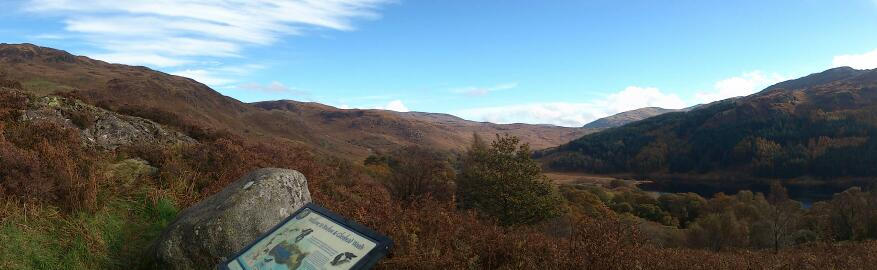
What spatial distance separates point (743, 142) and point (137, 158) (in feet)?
669

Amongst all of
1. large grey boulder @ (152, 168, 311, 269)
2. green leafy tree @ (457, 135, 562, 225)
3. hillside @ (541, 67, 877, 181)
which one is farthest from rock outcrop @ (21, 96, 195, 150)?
hillside @ (541, 67, 877, 181)

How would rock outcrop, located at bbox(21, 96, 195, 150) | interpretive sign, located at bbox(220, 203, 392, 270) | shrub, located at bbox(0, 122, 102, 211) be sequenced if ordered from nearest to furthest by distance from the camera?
interpretive sign, located at bbox(220, 203, 392, 270)
shrub, located at bbox(0, 122, 102, 211)
rock outcrop, located at bbox(21, 96, 195, 150)

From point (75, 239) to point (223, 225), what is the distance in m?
2.63

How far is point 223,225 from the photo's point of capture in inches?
271

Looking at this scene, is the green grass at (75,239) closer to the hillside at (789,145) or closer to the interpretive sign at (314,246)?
the interpretive sign at (314,246)

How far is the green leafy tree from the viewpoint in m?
31.6

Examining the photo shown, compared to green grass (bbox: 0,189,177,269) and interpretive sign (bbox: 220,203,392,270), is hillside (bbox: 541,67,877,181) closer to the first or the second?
interpretive sign (bbox: 220,203,392,270)

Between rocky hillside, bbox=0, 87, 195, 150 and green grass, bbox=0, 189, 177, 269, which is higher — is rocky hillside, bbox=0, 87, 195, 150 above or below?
above

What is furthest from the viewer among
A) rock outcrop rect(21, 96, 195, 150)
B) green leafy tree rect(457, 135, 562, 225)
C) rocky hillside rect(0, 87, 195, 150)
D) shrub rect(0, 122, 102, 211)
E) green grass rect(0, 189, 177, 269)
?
green leafy tree rect(457, 135, 562, 225)

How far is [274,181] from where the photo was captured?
7590mm

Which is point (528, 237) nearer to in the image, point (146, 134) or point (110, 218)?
point (110, 218)

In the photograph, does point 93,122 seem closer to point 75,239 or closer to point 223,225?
point 75,239

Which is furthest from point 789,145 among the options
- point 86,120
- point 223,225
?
point 223,225

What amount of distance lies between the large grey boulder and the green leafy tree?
78.9 ft
